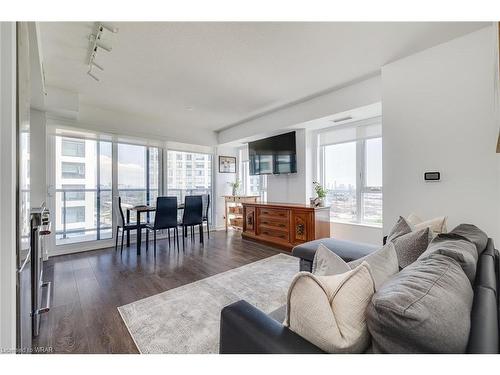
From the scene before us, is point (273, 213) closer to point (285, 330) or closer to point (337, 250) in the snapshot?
point (337, 250)

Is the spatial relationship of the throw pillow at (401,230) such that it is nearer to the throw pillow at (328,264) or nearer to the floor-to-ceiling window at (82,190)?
the throw pillow at (328,264)

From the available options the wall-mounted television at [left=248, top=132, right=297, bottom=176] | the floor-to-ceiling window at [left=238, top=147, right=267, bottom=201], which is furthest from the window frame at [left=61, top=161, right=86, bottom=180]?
the floor-to-ceiling window at [left=238, top=147, right=267, bottom=201]

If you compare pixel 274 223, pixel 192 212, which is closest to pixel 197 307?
pixel 274 223

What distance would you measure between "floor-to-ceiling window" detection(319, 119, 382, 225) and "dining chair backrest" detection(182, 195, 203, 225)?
2511 mm

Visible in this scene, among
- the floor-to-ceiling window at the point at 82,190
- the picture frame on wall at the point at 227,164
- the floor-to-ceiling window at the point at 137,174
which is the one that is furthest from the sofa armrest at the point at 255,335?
the picture frame on wall at the point at 227,164

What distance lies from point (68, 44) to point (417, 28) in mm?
3389

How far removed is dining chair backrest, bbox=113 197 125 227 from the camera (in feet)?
13.1

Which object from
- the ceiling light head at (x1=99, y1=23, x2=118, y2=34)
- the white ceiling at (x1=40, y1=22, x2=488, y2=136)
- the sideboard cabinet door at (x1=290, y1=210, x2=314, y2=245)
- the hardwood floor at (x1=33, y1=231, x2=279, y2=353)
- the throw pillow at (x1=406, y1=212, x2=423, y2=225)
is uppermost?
the white ceiling at (x1=40, y1=22, x2=488, y2=136)

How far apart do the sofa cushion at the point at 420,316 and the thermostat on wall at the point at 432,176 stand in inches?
81.2

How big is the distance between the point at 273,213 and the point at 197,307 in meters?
2.43

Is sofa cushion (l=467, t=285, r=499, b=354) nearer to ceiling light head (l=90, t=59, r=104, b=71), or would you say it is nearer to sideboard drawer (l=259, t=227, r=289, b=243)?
sideboard drawer (l=259, t=227, r=289, b=243)

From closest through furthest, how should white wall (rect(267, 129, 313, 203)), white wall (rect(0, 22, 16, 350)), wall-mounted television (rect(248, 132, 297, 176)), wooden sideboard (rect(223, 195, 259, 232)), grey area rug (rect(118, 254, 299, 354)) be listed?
1. white wall (rect(0, 22, 16, 350))
2. grey area rug (rect(118, 254, 299, 354))
3. white wall (rect(267, 129, 313, 203))
4. wall-mounted television (rect(248, 132, 297, 176))
5. wooden sideboard (rect(223, 195, 259, 232))

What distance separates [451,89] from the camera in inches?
89.7
